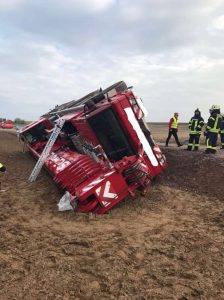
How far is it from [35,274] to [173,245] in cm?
180

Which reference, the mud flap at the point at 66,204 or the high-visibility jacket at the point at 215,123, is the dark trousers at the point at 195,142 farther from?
the mud flap at the point at 66,204

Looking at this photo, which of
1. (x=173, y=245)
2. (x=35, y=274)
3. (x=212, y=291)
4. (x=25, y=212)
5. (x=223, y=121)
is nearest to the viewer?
(x=212, y=291)

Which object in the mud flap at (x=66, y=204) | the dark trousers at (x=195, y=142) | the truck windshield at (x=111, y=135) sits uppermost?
the truck windshield at (x=111, y=135)

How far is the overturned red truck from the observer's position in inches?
256

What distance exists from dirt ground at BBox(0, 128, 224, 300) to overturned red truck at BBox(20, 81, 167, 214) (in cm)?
33

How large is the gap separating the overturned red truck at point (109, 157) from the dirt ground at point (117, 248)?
329 millimetres

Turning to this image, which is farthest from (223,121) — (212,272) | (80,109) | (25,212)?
(212,272)

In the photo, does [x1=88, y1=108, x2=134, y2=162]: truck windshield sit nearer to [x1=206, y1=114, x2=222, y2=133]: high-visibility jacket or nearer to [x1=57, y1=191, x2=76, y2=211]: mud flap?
[x1=57, y1=191, x2=76, y2=211]: mud flap

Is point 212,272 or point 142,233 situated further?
point 142,233

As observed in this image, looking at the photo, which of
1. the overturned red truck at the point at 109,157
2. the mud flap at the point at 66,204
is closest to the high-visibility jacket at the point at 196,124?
the overturned red truck at the point at 109,157

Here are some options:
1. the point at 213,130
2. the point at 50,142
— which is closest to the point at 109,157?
the point at 50,142

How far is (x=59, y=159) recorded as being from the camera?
9.19 m

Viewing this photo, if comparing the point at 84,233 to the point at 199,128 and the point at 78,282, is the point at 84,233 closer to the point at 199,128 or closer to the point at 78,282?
the point at 78,282

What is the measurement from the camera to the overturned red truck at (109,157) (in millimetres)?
6512
